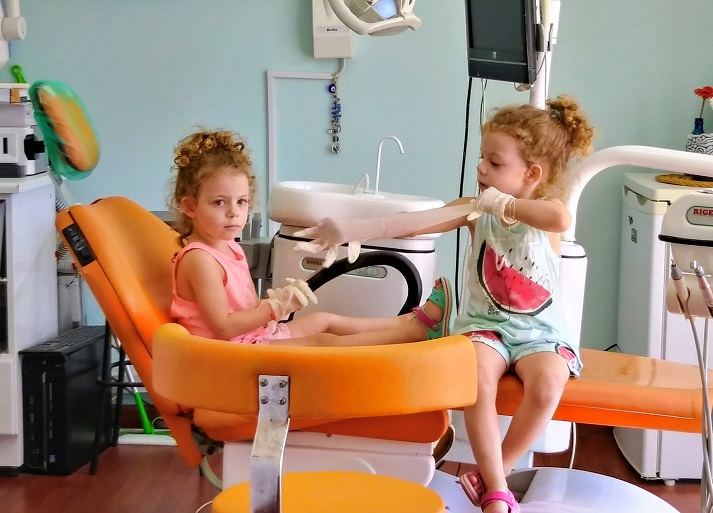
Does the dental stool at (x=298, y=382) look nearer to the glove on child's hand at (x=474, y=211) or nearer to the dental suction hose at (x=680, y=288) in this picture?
the dental suction hose at (x=680, y=288)

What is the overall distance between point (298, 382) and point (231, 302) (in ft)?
2.94

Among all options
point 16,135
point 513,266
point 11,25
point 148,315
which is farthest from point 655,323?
point 11,25

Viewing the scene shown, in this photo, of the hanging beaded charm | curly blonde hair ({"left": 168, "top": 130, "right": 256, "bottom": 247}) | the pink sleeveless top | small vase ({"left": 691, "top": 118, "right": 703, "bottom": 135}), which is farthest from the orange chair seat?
the hanging beaded charm

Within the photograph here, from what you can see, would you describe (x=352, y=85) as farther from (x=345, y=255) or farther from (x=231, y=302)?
(x=231, y=302)

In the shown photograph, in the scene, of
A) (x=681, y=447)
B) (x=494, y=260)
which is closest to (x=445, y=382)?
(x=494, y=260)

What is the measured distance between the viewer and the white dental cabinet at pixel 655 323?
2750mm

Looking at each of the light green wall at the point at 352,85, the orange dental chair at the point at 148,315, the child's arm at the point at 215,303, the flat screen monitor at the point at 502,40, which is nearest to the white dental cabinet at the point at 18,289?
the light green wall at the point at 352,85

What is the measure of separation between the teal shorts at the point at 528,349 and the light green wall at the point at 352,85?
1.23 m

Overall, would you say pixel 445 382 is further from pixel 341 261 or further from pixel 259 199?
pixel 259 199

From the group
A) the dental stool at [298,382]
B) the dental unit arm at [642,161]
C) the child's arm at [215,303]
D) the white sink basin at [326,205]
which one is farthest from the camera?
the white sink basin at [326,205]

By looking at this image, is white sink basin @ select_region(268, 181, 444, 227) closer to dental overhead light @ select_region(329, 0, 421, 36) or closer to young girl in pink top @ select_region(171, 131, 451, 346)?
young girl in pink top @ select_region(171, 131, 451, 346)

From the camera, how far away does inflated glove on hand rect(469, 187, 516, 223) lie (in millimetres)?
1830

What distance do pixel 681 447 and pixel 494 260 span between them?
43.8 inches

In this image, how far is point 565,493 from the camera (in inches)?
76.3
